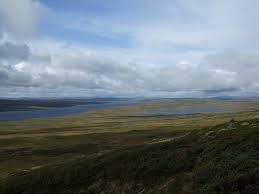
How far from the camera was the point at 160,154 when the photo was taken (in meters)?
33.3

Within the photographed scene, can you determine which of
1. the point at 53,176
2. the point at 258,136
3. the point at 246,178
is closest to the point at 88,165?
the point at 53,176

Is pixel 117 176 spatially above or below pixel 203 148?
below

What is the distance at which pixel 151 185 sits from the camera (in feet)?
82.9

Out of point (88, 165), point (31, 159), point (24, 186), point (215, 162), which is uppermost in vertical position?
point (215, 162)

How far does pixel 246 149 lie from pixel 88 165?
20.1m

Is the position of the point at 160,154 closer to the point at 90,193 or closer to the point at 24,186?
the point at 90,193

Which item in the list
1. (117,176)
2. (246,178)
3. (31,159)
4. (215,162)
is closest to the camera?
(246,178)

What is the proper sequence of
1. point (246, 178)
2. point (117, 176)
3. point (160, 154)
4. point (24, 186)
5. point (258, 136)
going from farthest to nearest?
point (24, 186) < point (160, 154) < point (117, 176) < point (258, 136) < point (246, 178)

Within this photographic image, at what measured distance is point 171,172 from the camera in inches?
1035

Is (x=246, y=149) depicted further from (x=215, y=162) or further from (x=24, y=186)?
(x=24, y=186)

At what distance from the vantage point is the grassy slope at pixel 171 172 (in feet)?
62.1

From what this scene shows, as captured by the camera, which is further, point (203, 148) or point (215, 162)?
point (203, 148)

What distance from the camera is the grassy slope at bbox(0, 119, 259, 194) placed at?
1894 cm

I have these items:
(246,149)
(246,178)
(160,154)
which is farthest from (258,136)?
(246,178)
